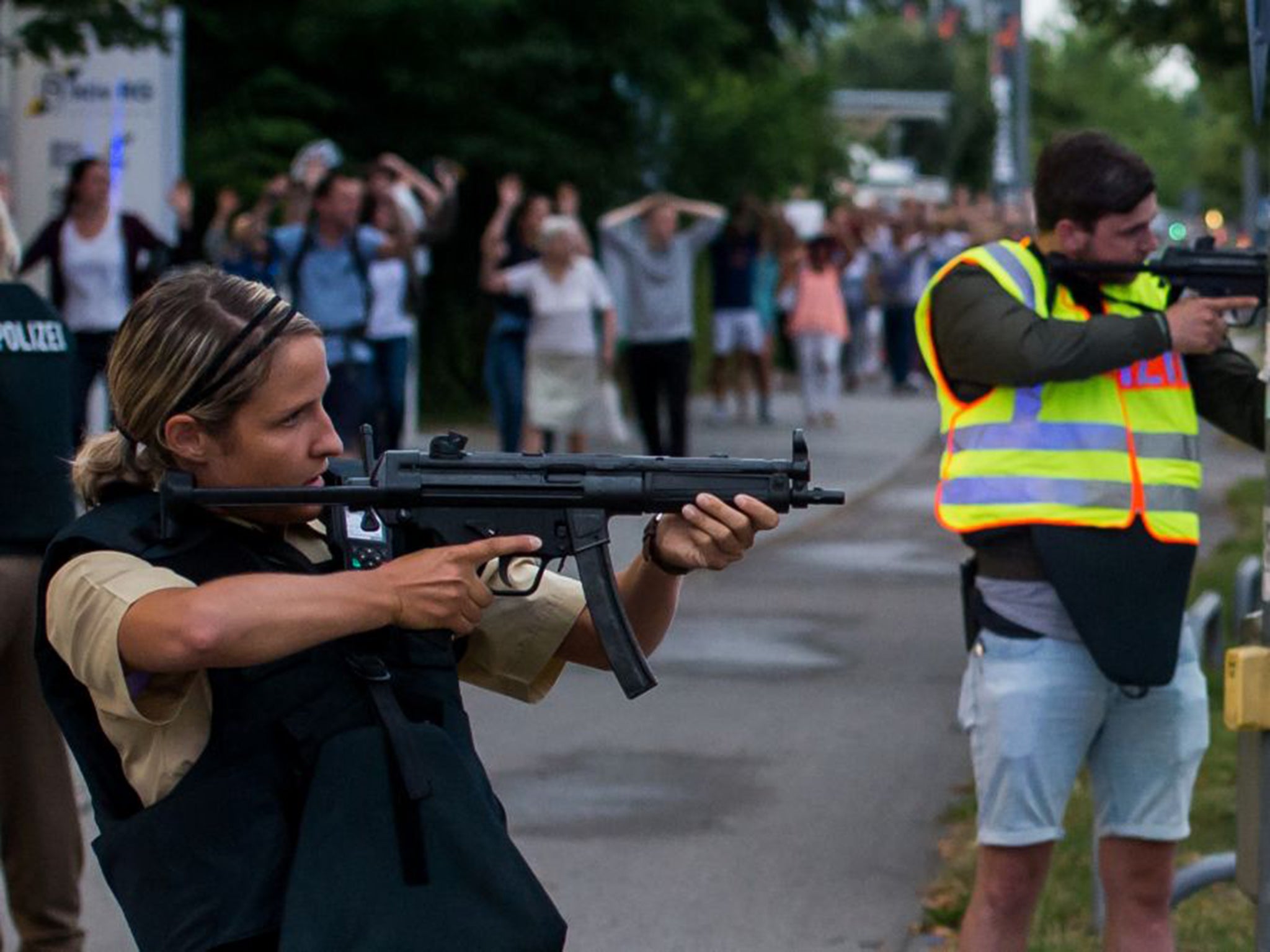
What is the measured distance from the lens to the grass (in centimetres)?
576

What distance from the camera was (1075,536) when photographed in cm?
447

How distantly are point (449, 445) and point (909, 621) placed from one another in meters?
8.23

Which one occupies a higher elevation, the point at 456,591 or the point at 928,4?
the point at 928,4

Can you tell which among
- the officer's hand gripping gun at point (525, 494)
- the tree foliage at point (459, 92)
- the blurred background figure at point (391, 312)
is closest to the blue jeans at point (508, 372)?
the blurred background figure at point (391, 312)

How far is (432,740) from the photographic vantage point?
2881mm

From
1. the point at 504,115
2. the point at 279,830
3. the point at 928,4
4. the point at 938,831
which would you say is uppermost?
the point at 928,4

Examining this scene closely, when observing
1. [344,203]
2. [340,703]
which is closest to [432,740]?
[340,703]

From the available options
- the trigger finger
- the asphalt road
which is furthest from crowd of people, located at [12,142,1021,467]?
the trigger finger

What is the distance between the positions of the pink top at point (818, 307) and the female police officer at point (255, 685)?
18.6 meters

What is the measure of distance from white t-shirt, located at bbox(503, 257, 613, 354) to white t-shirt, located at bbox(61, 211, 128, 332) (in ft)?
10.7

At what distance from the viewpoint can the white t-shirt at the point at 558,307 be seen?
590 inches

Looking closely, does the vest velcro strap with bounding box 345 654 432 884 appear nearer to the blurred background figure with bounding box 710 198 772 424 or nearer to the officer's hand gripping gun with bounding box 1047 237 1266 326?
the officer's hand gripping gun with bounding box 1047 237 1266 326

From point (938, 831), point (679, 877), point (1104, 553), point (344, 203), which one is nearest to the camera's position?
point (1104, 553)

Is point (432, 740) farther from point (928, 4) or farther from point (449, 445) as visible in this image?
point (928, 4)
